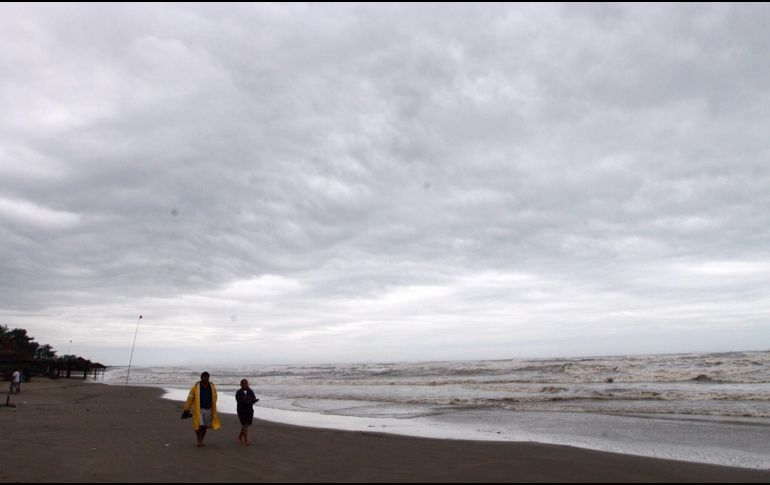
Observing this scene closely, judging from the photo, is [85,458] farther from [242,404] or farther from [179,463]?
[242,404]

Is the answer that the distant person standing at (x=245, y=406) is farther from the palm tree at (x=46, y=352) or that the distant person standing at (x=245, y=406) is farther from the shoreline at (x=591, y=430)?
the palm tree at (x=46, y=352)

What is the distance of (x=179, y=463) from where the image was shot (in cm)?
962

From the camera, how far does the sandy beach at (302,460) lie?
28.0 feet

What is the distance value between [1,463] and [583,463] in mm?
11287

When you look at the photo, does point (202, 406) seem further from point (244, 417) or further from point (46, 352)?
point (46, 352)

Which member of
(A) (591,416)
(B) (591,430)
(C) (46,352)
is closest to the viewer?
(B) (591,430)

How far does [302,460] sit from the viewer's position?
32.8ft

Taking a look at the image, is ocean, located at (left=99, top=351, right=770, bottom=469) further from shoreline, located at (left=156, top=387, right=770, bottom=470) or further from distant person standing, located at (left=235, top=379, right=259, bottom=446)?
distant person standing, located at (left=235, top=379, right=259, bottom=446)

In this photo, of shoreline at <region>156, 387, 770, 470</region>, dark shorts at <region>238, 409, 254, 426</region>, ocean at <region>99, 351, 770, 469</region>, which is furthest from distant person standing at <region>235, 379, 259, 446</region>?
ocean at <region>99, 351, 770, 469</region>

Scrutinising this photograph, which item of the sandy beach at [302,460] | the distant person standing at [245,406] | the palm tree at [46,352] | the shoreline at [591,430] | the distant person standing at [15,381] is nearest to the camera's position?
the sandy beach at [302,460]

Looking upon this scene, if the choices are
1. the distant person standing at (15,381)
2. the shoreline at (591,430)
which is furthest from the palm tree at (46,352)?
the shoreline at (591,430)

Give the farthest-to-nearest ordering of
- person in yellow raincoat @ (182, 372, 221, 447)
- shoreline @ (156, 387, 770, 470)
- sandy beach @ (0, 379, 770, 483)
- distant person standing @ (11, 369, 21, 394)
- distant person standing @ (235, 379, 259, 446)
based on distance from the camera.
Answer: distant person standing @ (11, 369, 21, 394) → distant person standing @ (235, 379, 259, 446) → shoreline @ (156, 387, 770, 470) → person in yellow raincoat @ (182, 372, 221, 447) → sandy beach @ (0, 379, 770, 483)

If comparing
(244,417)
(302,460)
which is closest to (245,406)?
(244,417)

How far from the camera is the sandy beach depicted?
28.0 feet
